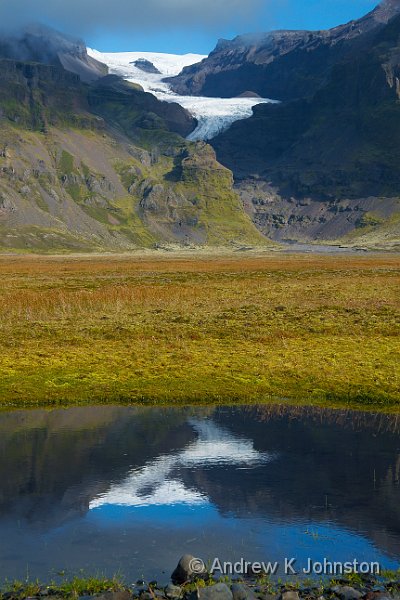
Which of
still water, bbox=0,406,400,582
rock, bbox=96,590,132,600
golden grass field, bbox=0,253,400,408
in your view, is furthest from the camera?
golden grass field, bbox=0,253,400,408

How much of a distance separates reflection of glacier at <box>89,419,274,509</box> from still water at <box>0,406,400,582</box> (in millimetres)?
36

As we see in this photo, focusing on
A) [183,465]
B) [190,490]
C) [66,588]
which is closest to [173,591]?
[66,588]

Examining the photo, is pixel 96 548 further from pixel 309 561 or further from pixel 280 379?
pixel 280 379

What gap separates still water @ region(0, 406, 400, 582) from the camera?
48.0 feet

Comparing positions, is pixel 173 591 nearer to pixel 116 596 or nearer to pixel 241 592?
pixel 116 596

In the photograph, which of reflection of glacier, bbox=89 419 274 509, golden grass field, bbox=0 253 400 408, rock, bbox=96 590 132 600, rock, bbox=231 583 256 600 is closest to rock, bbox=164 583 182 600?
rock, bbox=96 590 132 600

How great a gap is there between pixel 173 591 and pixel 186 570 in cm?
71

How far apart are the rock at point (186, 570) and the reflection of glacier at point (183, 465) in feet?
12.9

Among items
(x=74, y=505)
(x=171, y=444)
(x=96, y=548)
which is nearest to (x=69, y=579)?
(x=96, y=548)

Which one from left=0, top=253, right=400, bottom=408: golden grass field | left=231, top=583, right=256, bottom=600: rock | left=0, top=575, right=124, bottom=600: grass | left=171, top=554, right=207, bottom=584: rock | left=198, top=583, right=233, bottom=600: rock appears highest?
left=198, top=583, right=233, bottom=600: rock

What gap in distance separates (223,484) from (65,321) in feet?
105

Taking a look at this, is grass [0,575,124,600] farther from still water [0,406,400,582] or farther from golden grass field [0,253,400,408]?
golden grass field [0,253,400,408]

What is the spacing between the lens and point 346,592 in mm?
12531

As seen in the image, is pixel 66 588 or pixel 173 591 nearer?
pixel 173 591
